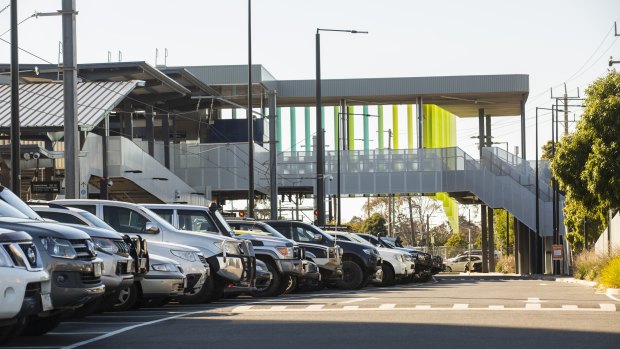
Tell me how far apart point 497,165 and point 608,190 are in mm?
23832

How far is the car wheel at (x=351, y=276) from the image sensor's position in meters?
31.6

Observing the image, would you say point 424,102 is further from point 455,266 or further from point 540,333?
point 540,333

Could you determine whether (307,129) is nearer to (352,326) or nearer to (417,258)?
(417,258)

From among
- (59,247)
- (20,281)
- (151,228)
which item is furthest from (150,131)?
(20,281)

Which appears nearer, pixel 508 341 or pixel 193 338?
pixel 508 341

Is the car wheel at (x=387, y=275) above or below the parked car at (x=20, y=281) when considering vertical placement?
below

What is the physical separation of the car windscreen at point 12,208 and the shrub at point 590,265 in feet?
78.0

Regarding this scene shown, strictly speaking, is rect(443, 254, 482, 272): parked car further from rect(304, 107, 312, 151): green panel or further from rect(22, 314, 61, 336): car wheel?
rect(22, 314, 61, 336): car wheel

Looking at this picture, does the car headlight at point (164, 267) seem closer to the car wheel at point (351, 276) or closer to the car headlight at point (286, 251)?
the car headlight at point (286, 251)

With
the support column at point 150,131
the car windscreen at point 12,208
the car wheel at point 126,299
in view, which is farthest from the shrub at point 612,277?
the support column at point 150,131

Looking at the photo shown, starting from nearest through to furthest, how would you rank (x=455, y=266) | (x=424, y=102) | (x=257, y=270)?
(x=257, y=270) < (x=424, y=102) < (x=455, y=266)

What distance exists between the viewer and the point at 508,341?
13.4m

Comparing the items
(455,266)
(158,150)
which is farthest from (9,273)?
(455,266)

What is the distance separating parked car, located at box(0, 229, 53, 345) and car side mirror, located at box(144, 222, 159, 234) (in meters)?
8.03
